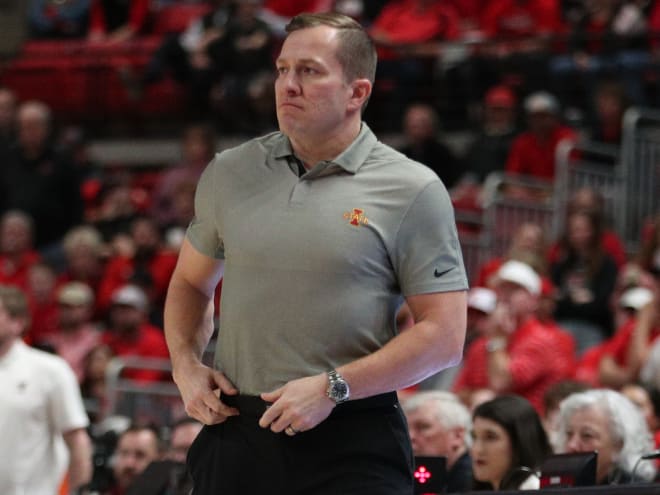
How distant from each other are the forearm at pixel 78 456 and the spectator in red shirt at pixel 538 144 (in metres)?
5.54

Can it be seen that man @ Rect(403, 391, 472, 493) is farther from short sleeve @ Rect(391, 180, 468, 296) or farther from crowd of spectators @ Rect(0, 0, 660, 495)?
short sleeve @ Rect(391, 180, 468, 296)

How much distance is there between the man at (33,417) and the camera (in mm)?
6672

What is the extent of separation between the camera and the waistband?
3.50 m

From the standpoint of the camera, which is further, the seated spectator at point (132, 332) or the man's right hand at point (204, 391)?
the seated spectator at point (132, 332)

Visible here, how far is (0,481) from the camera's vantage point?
6645 mm

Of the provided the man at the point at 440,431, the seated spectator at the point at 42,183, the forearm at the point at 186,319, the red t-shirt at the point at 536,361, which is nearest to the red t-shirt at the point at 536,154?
the red t-shirt at the point at 536,361

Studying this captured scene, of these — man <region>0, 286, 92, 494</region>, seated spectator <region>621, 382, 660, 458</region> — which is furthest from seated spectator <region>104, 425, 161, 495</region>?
seated spectator <region>621, 382, 660, 458</region>

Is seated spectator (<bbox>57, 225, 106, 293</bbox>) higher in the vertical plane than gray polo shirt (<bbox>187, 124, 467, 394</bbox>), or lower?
lower

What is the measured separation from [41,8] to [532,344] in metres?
8.48

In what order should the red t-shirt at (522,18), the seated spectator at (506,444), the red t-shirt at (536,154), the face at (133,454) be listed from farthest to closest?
1. the red t-shirt at (522,18)
2. the red t-shirt at (536,154)
3. the face at (133,454)
4. the seated spectator at (506,444)

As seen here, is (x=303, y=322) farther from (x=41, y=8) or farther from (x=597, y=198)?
(x=41, y=8)

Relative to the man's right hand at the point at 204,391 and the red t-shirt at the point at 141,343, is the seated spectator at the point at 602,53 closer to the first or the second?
the red t-shirt at the point at 141,343

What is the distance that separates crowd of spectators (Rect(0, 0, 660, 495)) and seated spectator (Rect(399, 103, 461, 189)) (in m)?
0.02

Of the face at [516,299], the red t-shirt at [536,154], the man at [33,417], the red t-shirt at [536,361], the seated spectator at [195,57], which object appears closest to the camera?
the man at [33,417]
